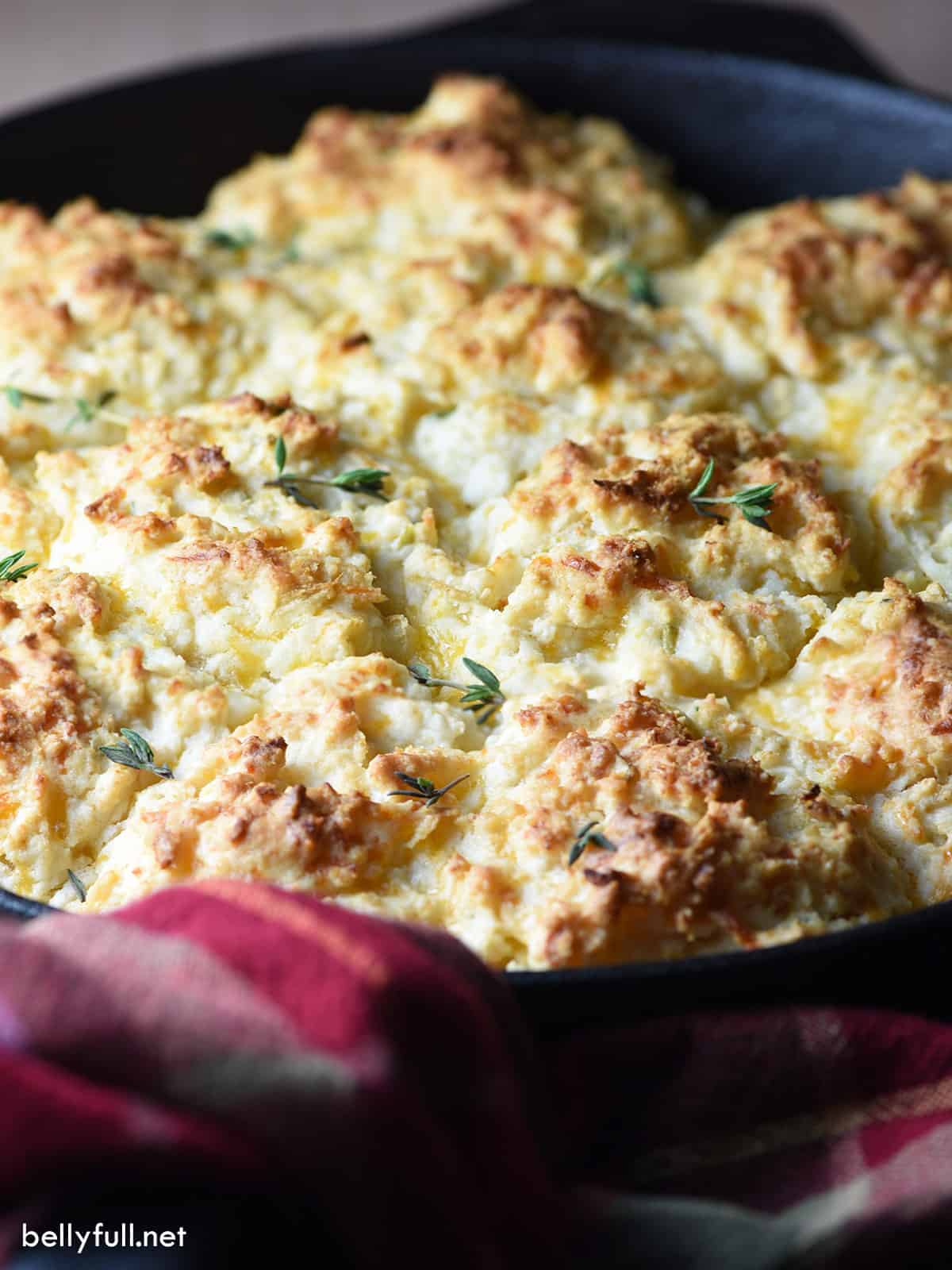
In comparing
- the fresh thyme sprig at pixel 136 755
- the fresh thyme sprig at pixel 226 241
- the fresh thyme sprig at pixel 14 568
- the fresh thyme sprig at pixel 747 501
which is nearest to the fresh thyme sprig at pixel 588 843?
the fresh thyme sprig at pixel 136 755

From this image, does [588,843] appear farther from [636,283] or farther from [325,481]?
[636,283]

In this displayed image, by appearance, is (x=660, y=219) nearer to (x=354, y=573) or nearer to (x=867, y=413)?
(x=867, y=413)

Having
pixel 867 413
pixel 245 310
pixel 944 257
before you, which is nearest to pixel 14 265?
pixel 245 310

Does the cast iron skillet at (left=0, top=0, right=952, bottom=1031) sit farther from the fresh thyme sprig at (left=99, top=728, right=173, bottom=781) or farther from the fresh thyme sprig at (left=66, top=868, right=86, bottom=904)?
the fresh thyme sprig at (left=66, top=868, right=86, bottom=904)

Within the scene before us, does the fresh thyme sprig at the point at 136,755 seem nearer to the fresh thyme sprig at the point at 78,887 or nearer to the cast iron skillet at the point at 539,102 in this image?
the fresh thyme sprig at the point at 78,887

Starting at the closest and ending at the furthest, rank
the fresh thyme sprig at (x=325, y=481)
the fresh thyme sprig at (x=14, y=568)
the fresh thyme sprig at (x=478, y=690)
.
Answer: the fresh thyme sprig at (x=478, y=690)
the fresh thyme sprig at (x=14, y=568)
the fresh thyme sprig at (x=325, y=481)

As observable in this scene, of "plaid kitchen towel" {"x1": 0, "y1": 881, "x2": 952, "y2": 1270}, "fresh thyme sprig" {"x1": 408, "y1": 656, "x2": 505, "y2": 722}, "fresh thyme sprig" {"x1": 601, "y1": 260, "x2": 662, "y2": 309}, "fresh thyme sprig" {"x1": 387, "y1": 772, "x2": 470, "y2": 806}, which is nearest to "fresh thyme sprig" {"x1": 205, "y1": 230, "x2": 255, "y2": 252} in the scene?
"fresh thyme sprig" {"x1": 601, "y1": 260, "x2": 662, "y2": 309}

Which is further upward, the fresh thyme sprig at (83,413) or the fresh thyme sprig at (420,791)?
the fresh thyme sprig at (83,413)
